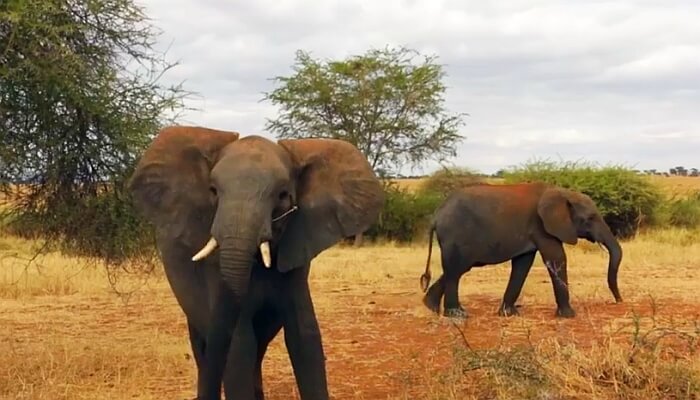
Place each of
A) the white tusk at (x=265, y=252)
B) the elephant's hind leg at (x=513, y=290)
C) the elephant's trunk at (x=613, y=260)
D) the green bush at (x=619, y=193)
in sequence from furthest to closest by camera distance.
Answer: the green bush at (x=619, y=193), the elephant's trunk at (x=613, y=260), the elephant's hind leg at (x=513, y=290), the white tusk at (x=265, y=252)

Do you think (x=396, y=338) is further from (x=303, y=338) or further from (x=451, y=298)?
(x=303, y=338)

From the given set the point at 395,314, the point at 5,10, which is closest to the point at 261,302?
the point at 5,10

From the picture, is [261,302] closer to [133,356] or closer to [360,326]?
[133,356]

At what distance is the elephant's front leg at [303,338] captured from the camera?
6.09m

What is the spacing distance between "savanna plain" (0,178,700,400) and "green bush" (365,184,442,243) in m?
10.2

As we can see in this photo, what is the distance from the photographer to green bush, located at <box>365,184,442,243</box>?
105 feet

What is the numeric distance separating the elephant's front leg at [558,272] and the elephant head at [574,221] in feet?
0.53

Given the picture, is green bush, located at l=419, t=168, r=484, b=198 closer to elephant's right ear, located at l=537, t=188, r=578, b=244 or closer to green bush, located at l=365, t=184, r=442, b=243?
green bush, located at l=365, t=184, r=442, b=243

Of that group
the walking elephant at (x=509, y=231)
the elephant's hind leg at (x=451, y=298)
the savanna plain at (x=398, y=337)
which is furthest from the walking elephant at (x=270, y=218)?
the walking elephant at (x=509, y=231)

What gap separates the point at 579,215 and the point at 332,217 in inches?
336

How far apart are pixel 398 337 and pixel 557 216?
11.3 feet

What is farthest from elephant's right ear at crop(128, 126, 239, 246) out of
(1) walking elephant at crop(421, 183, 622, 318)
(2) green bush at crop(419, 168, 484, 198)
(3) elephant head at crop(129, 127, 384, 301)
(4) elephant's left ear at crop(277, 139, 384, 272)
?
(2) green bush at crop(419, 168, 484, 198)

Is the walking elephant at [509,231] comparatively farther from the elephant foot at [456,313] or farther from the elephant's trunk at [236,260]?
the elephant's trunk at [236,260]

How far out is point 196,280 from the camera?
649cm
